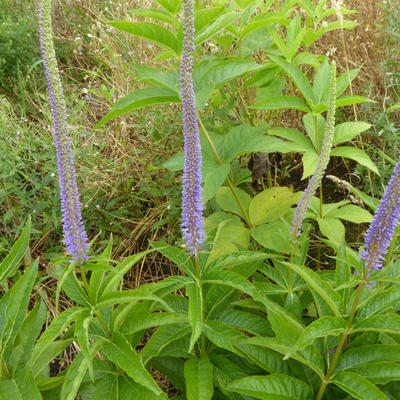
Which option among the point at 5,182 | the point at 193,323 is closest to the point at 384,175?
the point at 193,323

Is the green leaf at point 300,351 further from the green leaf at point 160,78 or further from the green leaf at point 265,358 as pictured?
the green leaf at point 160,78

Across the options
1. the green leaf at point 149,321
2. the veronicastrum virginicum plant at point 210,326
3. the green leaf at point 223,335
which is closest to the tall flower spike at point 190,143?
the veronicastrum virginicum plant at point 210,326

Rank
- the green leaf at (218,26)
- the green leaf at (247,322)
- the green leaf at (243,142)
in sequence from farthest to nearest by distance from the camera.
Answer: the green leaf at (243,142) → the green leaf at (218,26) → the green leaf at (247,322)

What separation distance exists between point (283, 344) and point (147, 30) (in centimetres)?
175

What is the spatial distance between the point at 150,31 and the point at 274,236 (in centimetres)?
136

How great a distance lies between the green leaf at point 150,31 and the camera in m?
2.18

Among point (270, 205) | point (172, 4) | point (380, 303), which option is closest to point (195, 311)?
point (380, 303)

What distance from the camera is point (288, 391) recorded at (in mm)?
1749

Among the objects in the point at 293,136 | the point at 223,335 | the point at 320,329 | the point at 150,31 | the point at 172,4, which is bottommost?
the point at 223,335

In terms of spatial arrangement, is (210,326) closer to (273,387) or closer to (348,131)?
(273,387)

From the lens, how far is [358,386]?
1.58 meters

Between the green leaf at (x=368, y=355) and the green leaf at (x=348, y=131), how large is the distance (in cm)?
128

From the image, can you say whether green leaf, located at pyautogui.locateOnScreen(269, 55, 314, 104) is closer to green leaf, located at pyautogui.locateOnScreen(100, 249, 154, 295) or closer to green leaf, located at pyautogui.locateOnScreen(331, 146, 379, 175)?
green leaf, located at pyautogui.locateOnScreen(331, 146, 379, 175)

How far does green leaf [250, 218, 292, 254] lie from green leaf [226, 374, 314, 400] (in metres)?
0.70
